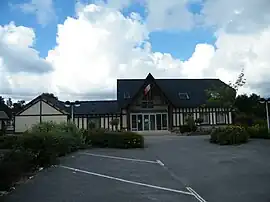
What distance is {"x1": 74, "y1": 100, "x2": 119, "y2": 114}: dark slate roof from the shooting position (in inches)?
1438

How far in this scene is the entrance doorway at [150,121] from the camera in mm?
35534

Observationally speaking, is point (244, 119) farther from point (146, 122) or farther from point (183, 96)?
point (146, 122)

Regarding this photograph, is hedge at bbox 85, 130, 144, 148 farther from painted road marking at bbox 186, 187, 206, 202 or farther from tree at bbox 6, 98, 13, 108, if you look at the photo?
tree at bbox 6, 98, 13, 108

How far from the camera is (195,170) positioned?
1088 cm

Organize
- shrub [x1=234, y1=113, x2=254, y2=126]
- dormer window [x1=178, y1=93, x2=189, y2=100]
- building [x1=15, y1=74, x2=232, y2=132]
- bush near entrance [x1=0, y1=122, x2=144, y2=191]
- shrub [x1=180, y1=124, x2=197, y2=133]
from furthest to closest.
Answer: dormer window [x1=178, y1=93, x2=189, y2=100] → building [x1=15, y1=74, x2=232, y2=132] → shrub [x1=180, y1=124, x2=197, y2=133] → shrub [x1=234, y1=113, x2=254, y2=126] → bush near entrance [x1=0, y1=122, x2=144, y2=191]

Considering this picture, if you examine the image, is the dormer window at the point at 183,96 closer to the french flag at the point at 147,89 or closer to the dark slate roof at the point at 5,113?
the french flag at the point at 147,89

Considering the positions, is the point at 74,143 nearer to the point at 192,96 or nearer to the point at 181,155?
the point at 181,155

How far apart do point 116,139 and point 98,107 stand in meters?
20.0

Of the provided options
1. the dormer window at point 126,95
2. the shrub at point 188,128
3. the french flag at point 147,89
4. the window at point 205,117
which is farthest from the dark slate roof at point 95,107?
the window at point 205,117

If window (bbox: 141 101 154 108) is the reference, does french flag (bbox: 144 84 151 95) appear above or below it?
above

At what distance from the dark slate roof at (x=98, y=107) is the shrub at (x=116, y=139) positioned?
619 inches

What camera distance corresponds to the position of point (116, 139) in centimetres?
1919

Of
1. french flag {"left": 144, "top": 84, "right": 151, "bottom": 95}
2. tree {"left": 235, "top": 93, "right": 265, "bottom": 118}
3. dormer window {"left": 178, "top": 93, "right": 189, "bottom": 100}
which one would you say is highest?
french flag {"left": 144, "top": 84, "right": 151, "bottom": 95}

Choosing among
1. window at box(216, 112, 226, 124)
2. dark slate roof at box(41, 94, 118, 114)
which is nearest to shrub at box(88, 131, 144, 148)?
dark slate roof at box(41, 94, 118, 114)
